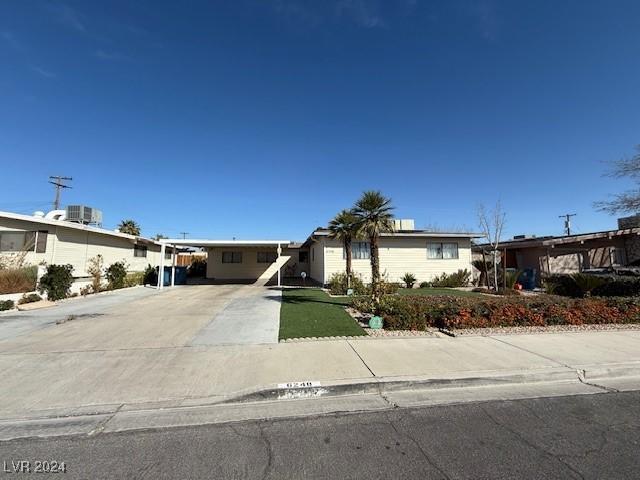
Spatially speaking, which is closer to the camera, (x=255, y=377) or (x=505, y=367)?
A: (x=255, y=377)

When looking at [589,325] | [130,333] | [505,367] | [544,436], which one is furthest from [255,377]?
[589,325]

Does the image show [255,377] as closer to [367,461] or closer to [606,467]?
[367,461]

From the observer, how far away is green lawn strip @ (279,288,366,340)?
7.85 meters

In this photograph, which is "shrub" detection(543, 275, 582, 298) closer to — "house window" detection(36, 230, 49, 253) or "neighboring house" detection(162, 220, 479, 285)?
"neighboring house" detection(162, 220, 479, 285)

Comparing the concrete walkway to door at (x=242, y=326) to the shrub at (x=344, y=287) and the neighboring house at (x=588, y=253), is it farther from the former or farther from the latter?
the neighboring house at (x=588, y=253)

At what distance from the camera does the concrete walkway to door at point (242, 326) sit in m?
7.34

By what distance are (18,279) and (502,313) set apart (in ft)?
54.1

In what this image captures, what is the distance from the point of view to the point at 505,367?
550 centimetres

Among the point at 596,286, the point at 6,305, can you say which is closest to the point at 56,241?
the point at 6,305

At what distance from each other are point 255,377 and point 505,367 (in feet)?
13.0

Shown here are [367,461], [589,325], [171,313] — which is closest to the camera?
[367,461]

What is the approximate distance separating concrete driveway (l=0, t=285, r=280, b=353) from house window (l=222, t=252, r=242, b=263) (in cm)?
1407

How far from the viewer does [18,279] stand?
504 inches

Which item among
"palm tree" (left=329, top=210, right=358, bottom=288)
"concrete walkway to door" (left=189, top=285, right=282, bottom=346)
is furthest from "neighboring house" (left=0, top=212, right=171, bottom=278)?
"palm tree" (left=329, top=210, right=358, bottom=288)
